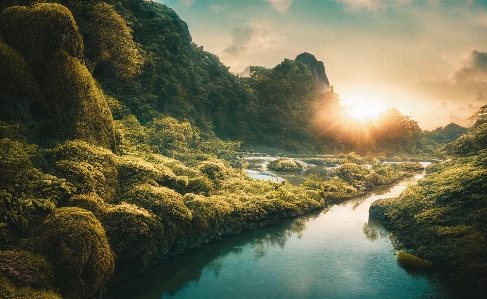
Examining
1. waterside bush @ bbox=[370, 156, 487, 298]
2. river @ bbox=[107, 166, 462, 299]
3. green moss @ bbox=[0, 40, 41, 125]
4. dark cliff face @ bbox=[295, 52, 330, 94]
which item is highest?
dark cliff face @ bbox=[295, 52, 330, 94]

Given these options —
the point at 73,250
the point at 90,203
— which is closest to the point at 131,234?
the point at 90,203

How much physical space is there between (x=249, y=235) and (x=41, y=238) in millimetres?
15007

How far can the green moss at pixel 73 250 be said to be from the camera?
40.8ft

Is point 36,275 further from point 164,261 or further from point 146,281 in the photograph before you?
point 164,261

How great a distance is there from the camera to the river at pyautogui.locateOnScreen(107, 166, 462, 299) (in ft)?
57.3

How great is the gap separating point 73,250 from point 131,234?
4.24 metres

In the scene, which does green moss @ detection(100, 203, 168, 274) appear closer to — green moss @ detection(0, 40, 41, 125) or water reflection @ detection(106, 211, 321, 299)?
water reflection @ detection(106, 211, 321, 299)

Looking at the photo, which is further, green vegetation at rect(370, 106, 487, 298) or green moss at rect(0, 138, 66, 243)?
green vegetation at rect(370, 106, 487, 298)

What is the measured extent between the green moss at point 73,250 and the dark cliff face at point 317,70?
126 meters

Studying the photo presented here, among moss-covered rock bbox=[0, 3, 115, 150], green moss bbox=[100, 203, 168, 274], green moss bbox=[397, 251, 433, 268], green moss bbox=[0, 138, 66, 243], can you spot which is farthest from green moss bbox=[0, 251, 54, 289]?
green moss bbox=[397, 251, 433, 268]

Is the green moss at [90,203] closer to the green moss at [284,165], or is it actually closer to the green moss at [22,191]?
the green moss at [22,191]

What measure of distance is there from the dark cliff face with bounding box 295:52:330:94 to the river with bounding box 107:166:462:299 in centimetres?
11369

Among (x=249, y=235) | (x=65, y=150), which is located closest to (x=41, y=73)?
(x=65, y=150)

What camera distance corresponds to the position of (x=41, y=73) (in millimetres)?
19828
